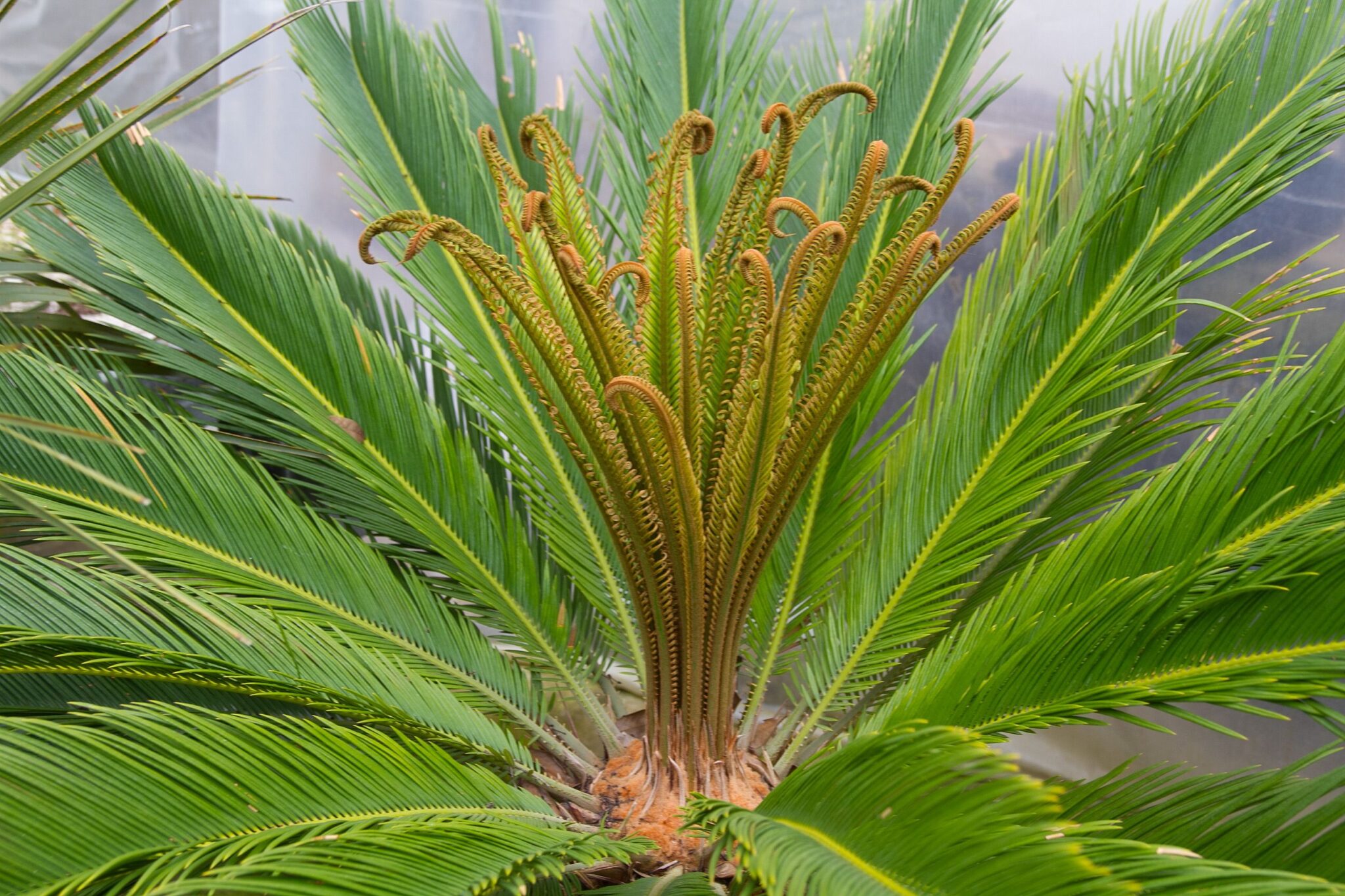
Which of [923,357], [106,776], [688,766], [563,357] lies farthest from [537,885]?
[923,357]

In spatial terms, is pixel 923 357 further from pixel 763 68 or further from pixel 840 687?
pixel 840 687

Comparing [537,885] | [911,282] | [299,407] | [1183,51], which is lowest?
[537,885]

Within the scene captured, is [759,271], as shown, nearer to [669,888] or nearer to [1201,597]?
[1201,597]

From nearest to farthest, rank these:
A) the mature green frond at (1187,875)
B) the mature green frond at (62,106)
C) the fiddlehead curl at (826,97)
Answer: the mature green frond at (1187,875)
the mature green frond at (62,106)
the fiddlehead curl at (826,97)

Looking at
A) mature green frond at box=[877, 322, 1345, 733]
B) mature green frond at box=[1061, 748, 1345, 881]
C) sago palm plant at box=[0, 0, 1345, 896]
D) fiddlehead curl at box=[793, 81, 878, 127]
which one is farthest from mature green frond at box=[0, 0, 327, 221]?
mature green frond at box=[1061, 748, 1345, 881]

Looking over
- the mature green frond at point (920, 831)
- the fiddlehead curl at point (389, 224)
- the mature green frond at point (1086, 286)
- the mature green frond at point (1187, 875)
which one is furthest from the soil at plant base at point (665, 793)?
the fiddlehead curl at point (389, 224)

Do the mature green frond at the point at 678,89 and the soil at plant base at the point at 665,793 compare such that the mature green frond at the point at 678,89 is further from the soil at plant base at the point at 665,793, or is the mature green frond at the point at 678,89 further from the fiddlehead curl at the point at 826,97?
the soil at plant base at the point at 665,793

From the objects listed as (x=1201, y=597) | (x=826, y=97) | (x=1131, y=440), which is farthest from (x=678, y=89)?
(x=1201, y=597)
